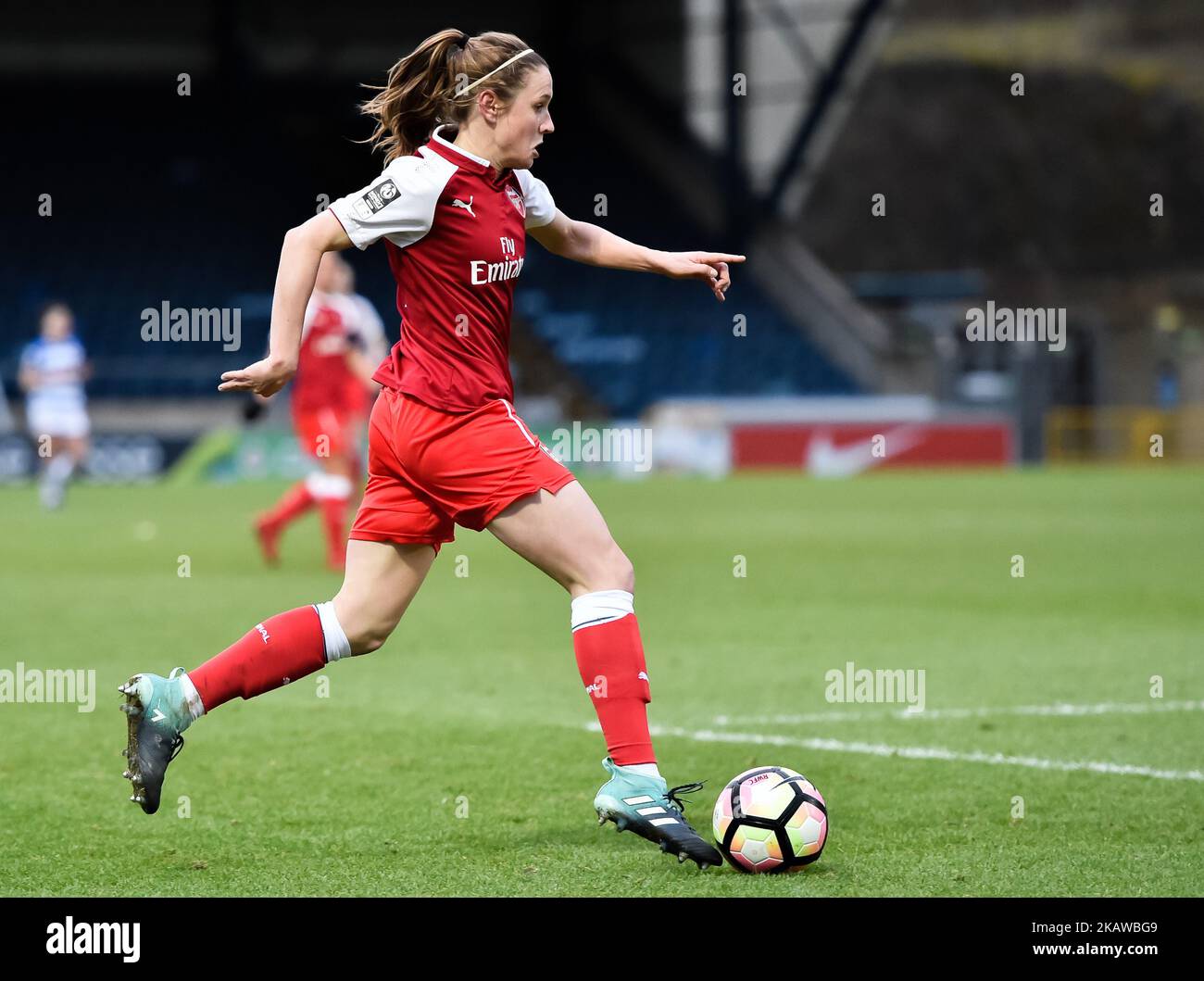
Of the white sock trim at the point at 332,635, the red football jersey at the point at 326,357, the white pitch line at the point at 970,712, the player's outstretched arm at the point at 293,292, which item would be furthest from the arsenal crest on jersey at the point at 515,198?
the red football jersey at the point at 326,357

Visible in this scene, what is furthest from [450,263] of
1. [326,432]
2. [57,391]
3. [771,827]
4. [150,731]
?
[57,391]

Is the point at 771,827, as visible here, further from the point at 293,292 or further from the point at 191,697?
Result: the point at 293,292

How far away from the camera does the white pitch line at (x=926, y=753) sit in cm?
582

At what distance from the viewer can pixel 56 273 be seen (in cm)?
3391

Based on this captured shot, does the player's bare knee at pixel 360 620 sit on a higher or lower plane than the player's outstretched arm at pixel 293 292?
lower

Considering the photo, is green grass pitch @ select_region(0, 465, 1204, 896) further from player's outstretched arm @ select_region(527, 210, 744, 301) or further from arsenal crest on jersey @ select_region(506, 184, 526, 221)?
arsenal crest on jersey @ select_region(506, 184, 526, 221)

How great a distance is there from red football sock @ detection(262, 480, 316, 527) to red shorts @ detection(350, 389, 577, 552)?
25.7 feet

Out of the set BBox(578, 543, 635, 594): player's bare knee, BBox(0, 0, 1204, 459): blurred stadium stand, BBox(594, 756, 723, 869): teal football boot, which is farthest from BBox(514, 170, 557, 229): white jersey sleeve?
BBox(0, 0, 1204, 459): blurred stadium stand

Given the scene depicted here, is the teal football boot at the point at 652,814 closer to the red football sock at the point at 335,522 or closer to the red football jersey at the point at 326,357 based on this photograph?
the red football sock at the point at 335,522

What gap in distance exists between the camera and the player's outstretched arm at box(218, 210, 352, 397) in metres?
4.47

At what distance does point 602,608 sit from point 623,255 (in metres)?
1.13

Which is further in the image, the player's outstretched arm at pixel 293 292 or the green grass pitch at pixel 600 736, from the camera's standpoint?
the green grass pitch at pixel 600 736

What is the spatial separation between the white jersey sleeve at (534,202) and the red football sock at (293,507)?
7691mm
